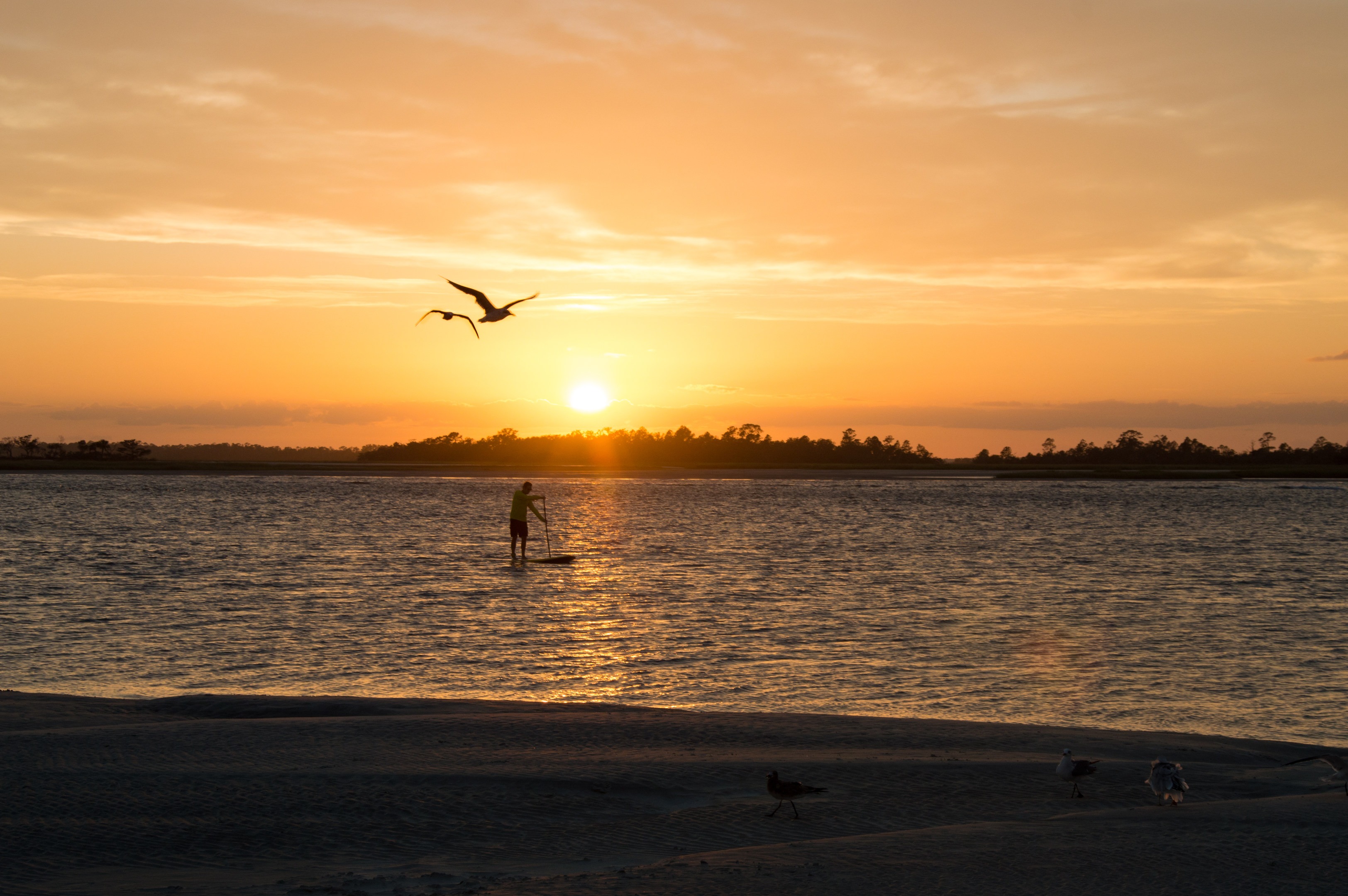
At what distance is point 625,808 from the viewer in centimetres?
746

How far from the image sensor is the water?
43.1 ft

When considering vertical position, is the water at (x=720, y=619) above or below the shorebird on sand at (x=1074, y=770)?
below

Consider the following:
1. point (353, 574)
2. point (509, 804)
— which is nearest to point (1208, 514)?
point (353, 574)

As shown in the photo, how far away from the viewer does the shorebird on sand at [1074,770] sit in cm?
776

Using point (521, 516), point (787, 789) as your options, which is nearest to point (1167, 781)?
point (787, 789)

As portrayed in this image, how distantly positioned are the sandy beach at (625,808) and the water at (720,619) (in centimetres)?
283

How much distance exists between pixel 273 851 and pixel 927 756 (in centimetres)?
540

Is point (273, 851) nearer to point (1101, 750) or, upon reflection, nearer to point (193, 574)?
point (1101, 750)

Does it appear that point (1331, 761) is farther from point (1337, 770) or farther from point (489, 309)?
point (489, 309)

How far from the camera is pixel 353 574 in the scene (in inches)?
1085

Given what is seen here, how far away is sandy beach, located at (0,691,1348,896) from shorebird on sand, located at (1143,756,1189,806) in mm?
164

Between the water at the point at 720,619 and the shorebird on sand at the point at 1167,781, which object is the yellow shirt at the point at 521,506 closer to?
the water at the point at 720,619

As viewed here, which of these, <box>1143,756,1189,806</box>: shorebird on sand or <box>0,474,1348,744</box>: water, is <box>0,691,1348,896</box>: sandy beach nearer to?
<box>1143,756,1189,806</box>: shorebird on sand

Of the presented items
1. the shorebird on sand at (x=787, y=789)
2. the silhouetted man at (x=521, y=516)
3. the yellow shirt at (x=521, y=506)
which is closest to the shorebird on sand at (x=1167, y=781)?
the shorebird on sand at (x=787, y=789)
